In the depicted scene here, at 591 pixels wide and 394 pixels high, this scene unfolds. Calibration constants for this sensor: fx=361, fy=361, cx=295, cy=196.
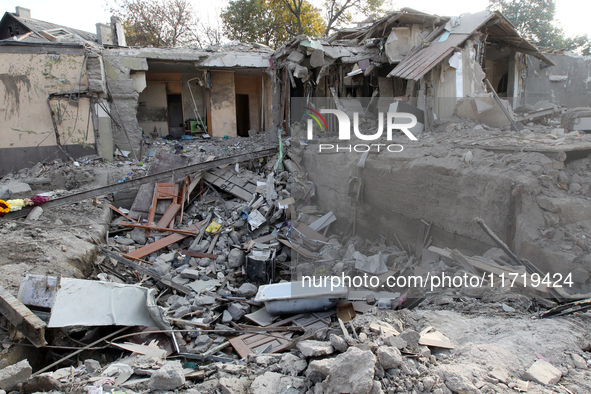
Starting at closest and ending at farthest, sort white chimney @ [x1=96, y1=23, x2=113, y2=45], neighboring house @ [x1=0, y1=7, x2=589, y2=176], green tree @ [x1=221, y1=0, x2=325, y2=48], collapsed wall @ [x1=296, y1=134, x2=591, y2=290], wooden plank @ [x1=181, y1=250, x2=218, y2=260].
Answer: collapsed wall @ [x1=296, y1=134, x2=591, y2=290]
wooden plank @ [x1=181, y1=250, x2=218, y2=260]
neighboring house @ [x1=0, y1=7, x2=589, y2=176]
white chimney @ [x1=96, y1=23, x2=113, y2=45]
green tree @ [x1=221, y1=0, x2=325, y2=48]

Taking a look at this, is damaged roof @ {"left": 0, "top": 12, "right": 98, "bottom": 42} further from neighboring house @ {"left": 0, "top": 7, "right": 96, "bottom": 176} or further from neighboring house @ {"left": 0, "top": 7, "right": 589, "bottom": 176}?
neighboring house @ {"left": 0, "top": 7, "right": 96, "bottom": 176}

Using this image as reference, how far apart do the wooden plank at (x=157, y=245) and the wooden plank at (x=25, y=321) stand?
3.22 meters

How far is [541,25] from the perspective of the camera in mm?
17672

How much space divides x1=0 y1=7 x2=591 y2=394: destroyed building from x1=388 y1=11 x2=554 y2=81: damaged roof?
0.25 ft

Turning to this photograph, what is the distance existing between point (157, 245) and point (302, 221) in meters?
3.36

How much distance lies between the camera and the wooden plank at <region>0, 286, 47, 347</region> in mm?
4098

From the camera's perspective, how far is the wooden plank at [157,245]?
7688 mm

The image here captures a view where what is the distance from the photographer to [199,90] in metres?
15.1

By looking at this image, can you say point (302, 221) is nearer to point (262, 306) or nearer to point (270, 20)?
point (262, 306)

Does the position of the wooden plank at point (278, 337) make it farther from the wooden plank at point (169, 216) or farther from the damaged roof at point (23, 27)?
the damaged roof at point (23, 27)

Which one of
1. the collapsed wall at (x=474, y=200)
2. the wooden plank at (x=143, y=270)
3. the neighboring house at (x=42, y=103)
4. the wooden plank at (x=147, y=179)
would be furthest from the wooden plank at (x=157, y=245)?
the neighboring house at (x=42, y=103)

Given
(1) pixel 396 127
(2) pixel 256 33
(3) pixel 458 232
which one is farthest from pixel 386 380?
(2) pixel 256 33

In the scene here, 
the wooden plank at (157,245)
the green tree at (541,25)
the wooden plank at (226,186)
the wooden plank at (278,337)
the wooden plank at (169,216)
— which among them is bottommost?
the wooden plank at (278,337)

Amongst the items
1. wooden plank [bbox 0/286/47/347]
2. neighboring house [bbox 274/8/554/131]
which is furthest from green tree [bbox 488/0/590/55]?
wooden plank [bbox 0/286/47/347]
